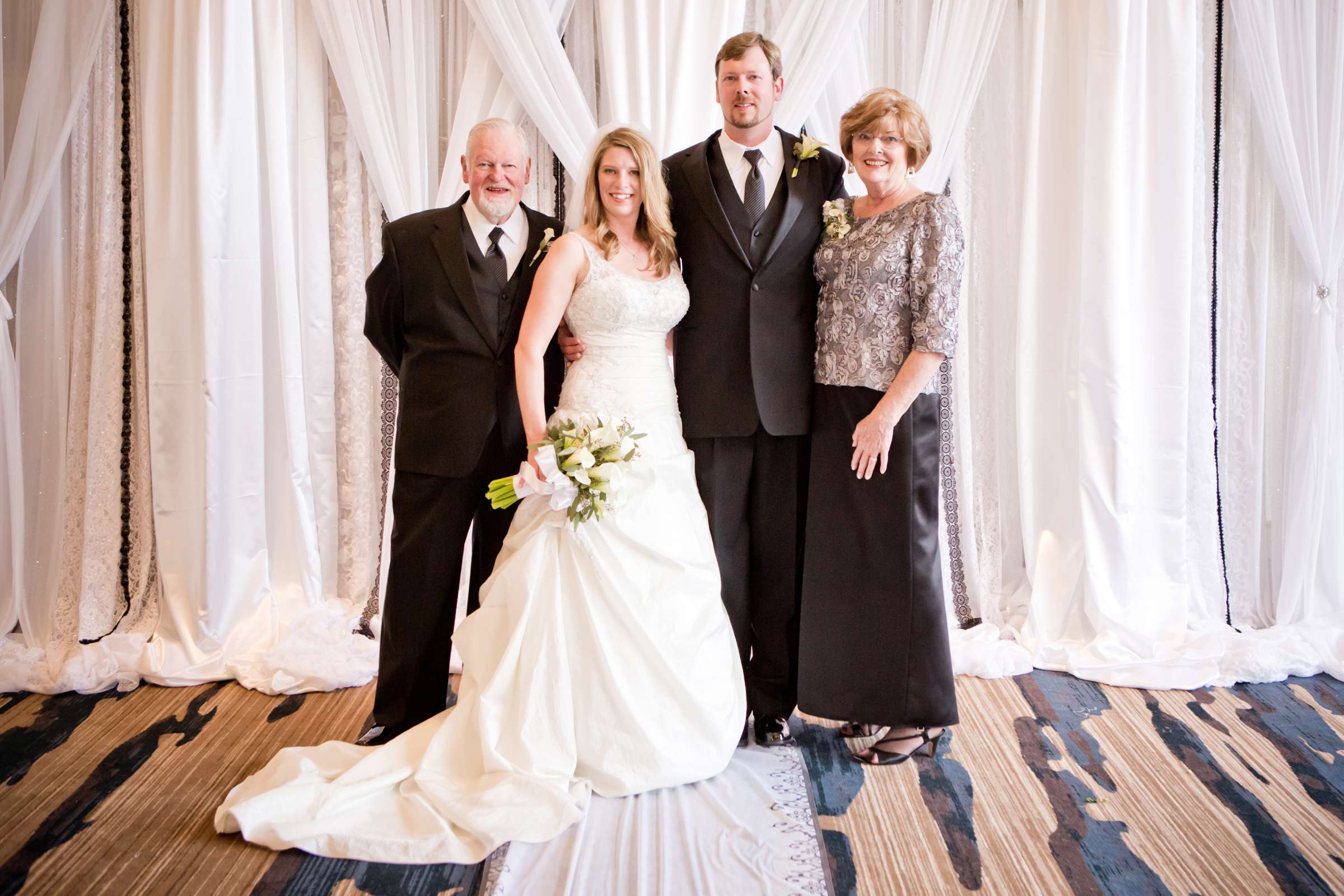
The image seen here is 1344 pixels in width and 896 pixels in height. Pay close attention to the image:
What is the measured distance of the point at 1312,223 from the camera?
3.65 m

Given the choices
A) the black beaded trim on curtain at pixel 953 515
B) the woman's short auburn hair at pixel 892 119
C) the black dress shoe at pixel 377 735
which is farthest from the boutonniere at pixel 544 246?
the black beaded trim on curtain at pixel 953 515

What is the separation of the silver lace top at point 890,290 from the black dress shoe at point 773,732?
102cm

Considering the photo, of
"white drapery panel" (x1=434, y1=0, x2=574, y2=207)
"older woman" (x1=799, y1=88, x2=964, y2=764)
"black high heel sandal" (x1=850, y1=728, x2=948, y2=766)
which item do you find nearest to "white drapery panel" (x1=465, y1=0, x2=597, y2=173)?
"white drapery panel" (x1=434, y1=0, x2=574, y2=207)

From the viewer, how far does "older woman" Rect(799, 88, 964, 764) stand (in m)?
2.58

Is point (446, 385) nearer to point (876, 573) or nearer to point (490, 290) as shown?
point (490, 290)

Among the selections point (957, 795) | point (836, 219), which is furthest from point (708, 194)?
point (957, 795)

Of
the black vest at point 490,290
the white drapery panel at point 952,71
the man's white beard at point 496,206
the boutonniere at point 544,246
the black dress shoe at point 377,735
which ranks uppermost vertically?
the white drapery panel at point 952,71

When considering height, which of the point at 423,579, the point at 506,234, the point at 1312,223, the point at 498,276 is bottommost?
the point at 423,579

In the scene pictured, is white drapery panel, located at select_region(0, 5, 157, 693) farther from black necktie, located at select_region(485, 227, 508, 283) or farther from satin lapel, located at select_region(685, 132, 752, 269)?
satin lapel, located at select_region(685, 132, 752, 269)

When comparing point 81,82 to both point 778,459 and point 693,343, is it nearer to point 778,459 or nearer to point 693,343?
point 693,343

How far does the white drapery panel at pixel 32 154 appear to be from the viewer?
→ 11.3ft

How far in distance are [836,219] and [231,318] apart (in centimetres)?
224

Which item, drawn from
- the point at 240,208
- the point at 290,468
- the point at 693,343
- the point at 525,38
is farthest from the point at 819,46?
the point at 290,468

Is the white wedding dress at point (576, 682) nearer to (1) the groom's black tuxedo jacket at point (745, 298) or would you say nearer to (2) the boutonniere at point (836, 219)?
(1) the groom's black tuxedo jacket at point (745, 298)
